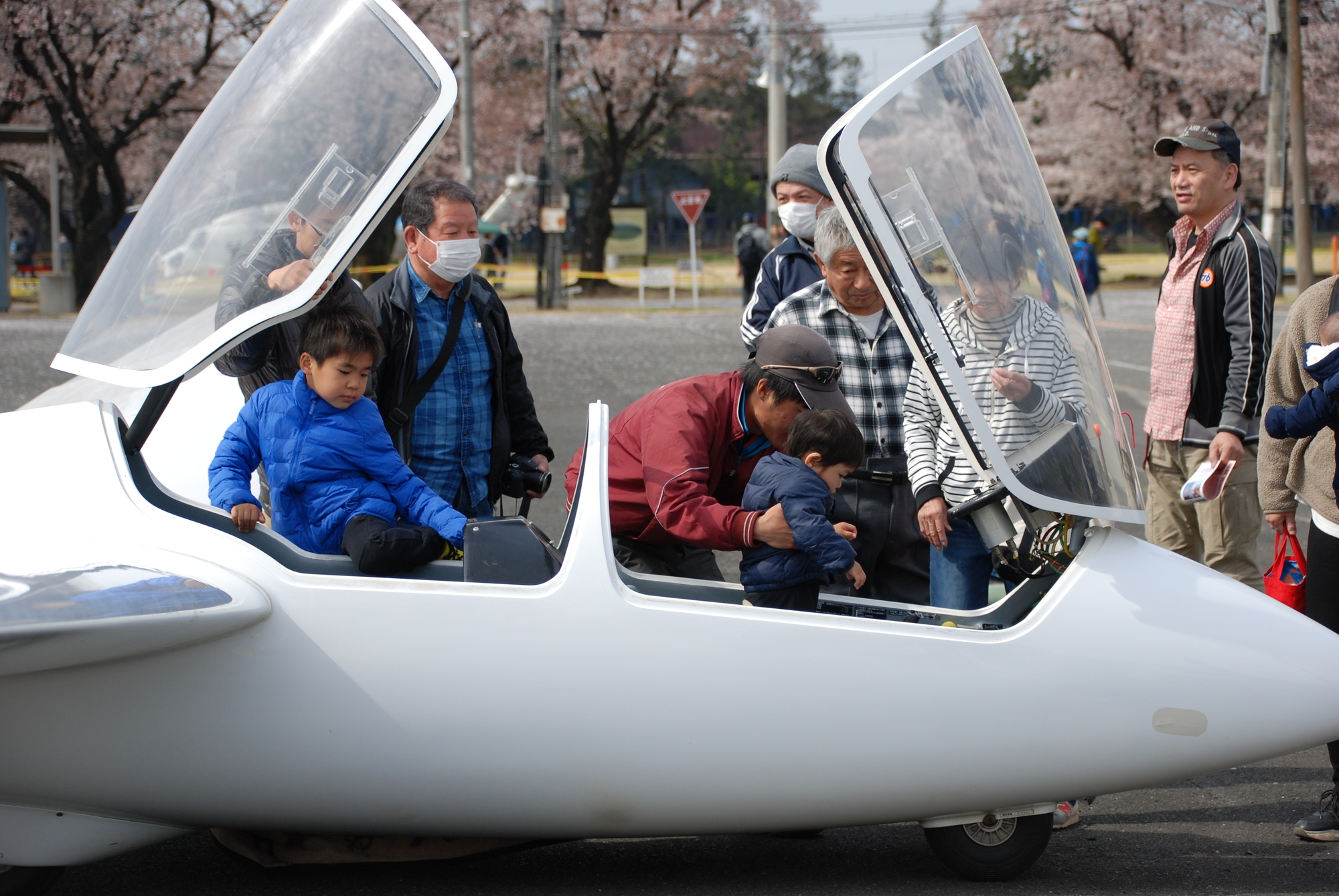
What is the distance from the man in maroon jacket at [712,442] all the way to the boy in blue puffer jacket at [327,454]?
0.42 meters

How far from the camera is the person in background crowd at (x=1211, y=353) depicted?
3.68 m

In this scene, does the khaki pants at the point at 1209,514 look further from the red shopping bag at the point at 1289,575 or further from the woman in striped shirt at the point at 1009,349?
the woman in striped shirt at the point at 1009,349

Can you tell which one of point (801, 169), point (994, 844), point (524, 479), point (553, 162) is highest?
point (553, 162)

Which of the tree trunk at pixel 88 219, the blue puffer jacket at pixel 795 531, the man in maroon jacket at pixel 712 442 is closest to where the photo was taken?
the blue puffer jacket at pixel 795 531

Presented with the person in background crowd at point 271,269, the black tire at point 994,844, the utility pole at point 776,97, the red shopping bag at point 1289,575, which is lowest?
the black tire at point 994,844

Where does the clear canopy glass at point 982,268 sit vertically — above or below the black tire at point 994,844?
above

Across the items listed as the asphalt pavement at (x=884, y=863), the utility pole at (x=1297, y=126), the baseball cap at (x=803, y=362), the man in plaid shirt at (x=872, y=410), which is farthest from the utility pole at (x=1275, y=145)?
the baseball cap at (x=803, y=362)

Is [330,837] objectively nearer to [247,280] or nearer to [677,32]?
[247,280]

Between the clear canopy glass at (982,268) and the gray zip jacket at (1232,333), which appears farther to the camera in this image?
the gray zip jacket at (1232,333)

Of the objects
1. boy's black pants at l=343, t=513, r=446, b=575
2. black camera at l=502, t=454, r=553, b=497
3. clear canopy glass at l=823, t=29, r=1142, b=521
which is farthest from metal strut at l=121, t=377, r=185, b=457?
clear canopy glass at l=823, t=29, r=1142, b=521

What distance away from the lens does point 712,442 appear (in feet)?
10.2

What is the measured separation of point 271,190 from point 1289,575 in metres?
2.88

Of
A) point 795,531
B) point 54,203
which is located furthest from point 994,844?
point 54,203

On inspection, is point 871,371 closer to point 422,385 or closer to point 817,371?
point 817,371
